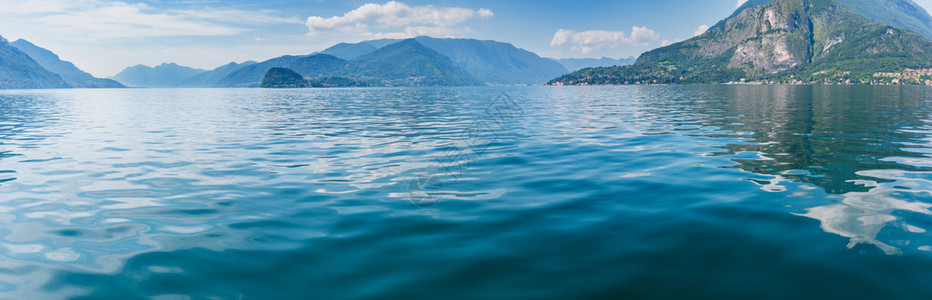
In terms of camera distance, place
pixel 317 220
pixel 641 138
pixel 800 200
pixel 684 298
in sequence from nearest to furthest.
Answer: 1. pixel 684 298
2. pixel 317 220
3. pixel 800 200
4. pixel 641 138

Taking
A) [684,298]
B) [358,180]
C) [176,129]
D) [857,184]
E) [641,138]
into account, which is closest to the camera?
[684,298]

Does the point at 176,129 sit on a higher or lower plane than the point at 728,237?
higher

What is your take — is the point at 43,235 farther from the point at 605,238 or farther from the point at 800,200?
the point at 800,200

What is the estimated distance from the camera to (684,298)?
227 inches

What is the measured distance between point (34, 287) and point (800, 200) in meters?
15.2

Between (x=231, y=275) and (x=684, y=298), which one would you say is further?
(x=231, y=275)

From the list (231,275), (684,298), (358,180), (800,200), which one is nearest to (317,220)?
(231,275)

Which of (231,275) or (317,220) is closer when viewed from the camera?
(231,275)

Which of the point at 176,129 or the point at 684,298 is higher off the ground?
the point at 176,129

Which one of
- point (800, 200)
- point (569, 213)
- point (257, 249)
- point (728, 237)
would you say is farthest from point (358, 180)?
point (800, 200)

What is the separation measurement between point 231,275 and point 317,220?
283 cm

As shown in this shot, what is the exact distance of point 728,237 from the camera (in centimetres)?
810

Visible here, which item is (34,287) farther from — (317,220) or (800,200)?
(800,200)

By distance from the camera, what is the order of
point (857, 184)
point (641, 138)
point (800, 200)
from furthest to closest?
point (641, 138)
point (857, 184)
point (800, 200)
